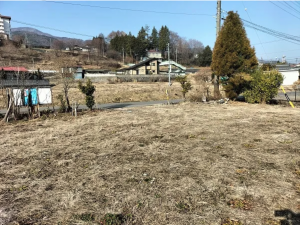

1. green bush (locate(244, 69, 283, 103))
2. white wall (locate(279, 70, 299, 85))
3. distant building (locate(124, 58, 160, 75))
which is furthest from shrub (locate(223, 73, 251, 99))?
distant building (locate(124, 58, 160, 75))

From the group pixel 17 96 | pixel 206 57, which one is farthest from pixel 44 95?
pixel 206 57

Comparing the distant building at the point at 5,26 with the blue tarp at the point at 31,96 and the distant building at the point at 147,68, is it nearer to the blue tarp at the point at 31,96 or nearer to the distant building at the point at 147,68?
the distant building at the point at 147,68

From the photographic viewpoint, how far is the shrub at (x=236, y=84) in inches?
512

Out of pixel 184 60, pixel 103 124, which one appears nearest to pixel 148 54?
pixel 184 60

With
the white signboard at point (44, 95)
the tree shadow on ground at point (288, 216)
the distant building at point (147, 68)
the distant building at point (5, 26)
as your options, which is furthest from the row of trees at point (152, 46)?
the tree shadow on ground at point (288, 216)

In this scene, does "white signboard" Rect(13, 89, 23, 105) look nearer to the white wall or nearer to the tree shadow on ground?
the tree shadow on ground

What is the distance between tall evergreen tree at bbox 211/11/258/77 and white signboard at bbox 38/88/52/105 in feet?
33.4

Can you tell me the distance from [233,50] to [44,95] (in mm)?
11206

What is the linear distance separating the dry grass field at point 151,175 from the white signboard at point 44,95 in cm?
323

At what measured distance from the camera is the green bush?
1252cm

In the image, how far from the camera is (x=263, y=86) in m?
12.7

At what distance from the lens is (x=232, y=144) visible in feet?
18.7

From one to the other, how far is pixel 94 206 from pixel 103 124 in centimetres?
572

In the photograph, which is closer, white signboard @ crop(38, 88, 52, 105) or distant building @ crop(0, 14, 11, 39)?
white signboard @ crop(38, 88, 52, 105)
